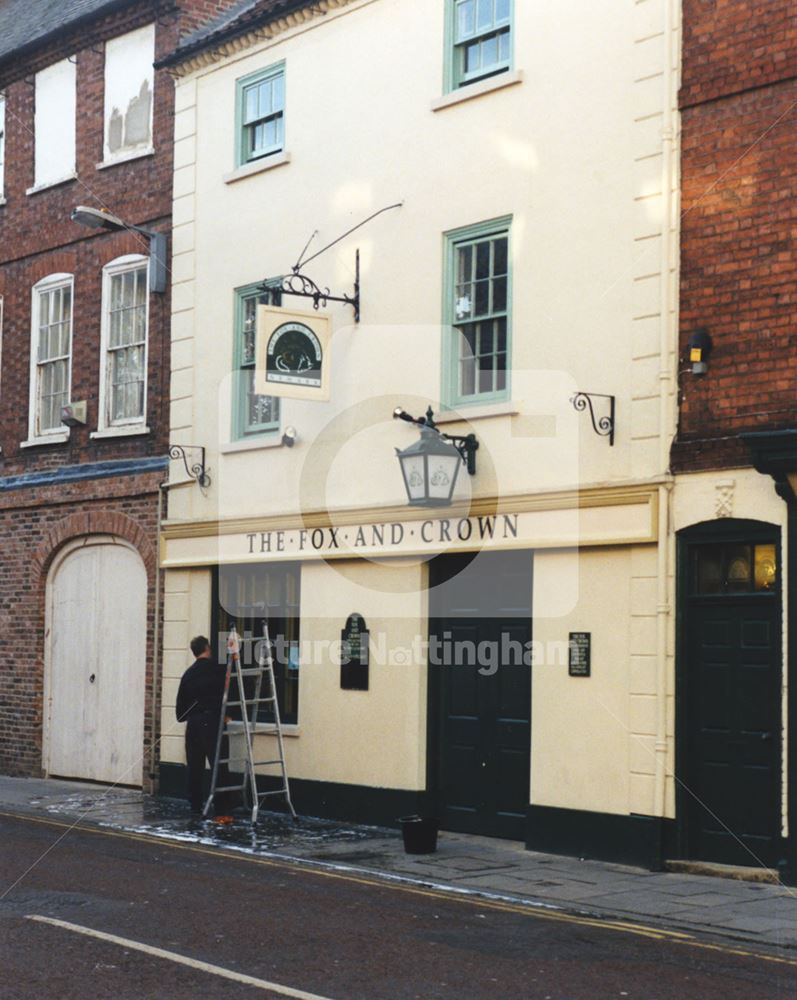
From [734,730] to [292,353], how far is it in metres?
6.05

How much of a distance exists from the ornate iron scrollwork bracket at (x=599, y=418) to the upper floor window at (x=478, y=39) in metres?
3.61

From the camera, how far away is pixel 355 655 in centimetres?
1570

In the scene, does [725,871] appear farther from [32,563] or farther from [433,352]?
[32,563]

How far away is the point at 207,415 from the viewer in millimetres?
17750

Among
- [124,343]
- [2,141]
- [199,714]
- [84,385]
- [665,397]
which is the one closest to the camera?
[665,397]

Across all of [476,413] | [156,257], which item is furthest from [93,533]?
[476,413]

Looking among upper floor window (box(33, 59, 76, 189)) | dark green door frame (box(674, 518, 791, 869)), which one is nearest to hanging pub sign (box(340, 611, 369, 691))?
dark green door frame (box(674, 518, 791, 869))

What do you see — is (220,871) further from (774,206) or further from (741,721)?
(774,206)

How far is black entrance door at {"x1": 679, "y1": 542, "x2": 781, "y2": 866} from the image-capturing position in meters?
12.0

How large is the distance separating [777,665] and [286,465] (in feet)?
21.6

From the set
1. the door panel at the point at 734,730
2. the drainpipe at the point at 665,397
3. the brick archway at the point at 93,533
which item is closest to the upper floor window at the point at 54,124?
the brick archway at the point at 93,533

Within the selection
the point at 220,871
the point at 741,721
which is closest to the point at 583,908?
the point at 741,721

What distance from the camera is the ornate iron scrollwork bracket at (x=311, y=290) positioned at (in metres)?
15.6

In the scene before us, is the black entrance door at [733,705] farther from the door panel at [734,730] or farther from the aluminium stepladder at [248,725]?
the aluminium stepladder at [248,725]
